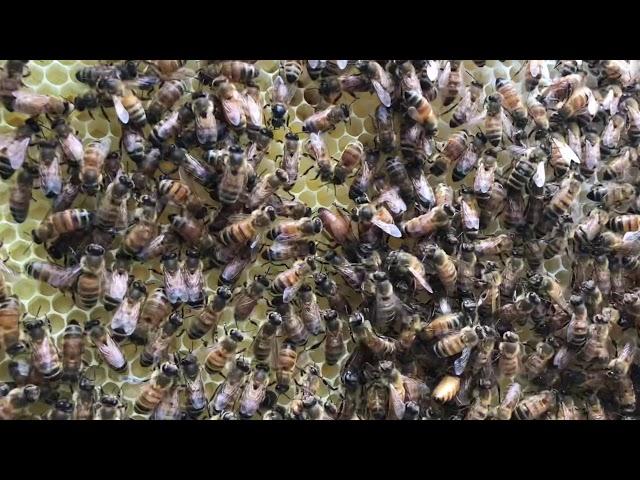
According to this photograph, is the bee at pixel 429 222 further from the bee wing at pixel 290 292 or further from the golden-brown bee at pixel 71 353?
the golden-brown bee at pixel 71 353

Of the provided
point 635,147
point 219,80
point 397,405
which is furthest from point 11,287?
point 635,147

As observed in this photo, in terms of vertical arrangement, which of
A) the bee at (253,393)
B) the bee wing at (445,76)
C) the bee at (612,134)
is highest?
the bee wing at (445,76)

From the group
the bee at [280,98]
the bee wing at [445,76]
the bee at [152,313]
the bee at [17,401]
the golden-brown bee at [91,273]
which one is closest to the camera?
the bee at [17,401]

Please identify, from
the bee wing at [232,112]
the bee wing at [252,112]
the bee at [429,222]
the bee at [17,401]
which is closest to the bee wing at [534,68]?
the bee at [429,222]

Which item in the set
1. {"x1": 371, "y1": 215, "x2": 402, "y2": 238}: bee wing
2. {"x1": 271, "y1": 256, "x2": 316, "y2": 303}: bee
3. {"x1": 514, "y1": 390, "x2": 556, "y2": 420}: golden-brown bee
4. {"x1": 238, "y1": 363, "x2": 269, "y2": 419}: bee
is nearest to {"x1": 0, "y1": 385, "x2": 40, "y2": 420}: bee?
{"x1": 238, "y1": 363, "x2": 269, "y2": 419}: bee

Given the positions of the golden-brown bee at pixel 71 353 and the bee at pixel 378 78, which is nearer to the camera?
the golden-brown bee at pixel 71 353

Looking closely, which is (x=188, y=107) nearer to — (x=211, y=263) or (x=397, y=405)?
(x=211, y=263)
